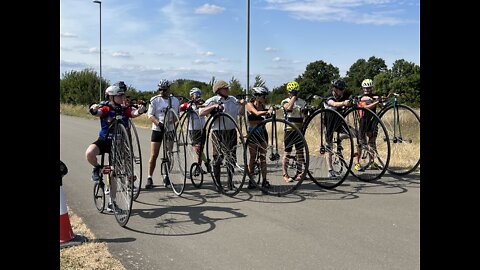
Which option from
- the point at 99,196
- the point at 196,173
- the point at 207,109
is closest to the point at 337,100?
the point at 207,109

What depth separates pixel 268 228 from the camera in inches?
227

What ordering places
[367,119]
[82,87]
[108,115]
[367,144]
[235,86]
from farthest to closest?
1. [82,87]
2. [235,86]
3. [367,144]
4. [367,119]
5. [108,115]

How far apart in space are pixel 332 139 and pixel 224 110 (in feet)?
7.33

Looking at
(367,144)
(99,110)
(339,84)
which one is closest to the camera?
(99,110)

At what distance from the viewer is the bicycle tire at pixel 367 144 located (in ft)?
27.6

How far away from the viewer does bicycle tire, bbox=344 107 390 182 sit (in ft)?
27.6

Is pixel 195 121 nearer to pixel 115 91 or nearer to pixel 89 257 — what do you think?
pixel 115 91

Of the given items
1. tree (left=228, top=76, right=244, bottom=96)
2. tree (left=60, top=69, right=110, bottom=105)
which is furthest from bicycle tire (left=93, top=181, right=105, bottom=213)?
tree (left=60, top=69, right=110, bottom=105)

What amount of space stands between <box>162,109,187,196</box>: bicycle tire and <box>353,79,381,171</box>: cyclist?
356 cm

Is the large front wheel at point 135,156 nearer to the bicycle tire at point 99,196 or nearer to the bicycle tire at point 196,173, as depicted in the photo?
the bicycle tire at point 99,196

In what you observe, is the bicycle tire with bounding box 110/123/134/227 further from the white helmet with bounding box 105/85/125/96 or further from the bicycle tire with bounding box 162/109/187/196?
the bicycle tire with bounding box 162/109/187/196
